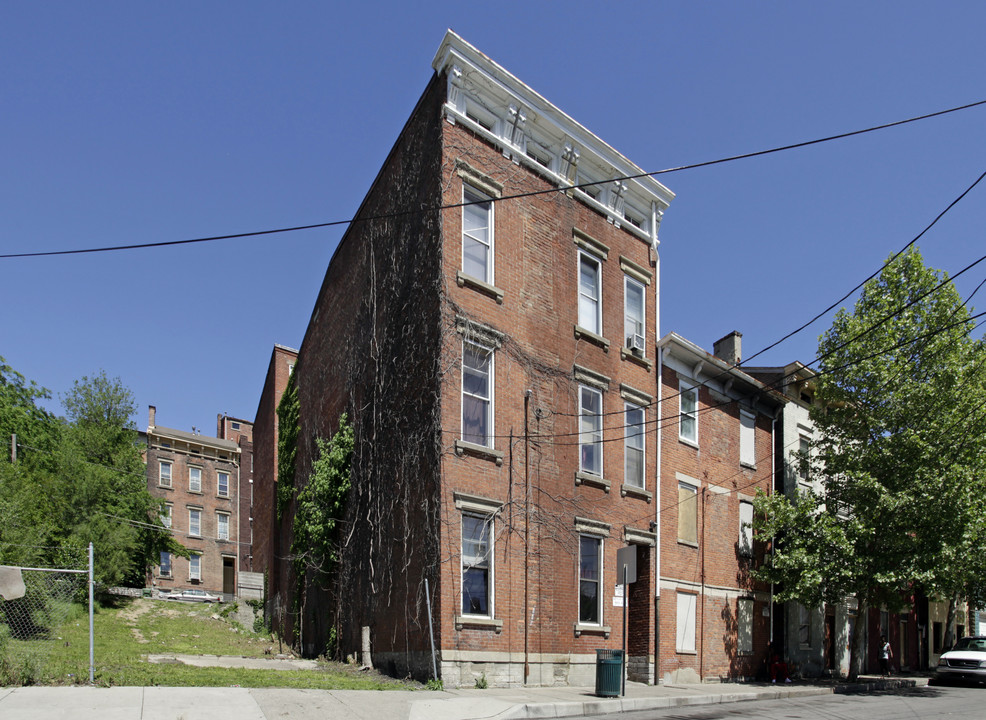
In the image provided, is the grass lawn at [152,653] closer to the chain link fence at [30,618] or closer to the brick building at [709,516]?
the chain link fence at [30,618]

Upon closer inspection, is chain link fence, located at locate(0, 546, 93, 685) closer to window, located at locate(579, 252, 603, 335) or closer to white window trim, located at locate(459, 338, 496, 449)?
white window trim, located at locate(459, 338, 496, 449)

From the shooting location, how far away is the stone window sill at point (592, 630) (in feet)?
58.1

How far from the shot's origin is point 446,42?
17672mm

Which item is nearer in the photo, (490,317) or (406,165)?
(490,317)

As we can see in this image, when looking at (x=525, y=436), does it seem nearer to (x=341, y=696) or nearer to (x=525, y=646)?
(x=525, y=646)

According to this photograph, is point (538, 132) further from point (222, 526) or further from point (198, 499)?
point (222, 526)

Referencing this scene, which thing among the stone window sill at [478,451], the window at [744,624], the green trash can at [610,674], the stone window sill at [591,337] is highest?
the stone window sill at [591,337]

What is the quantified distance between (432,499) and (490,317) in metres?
4.21

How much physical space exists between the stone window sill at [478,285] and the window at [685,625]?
31.4ft

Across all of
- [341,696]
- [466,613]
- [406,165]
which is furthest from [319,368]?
[341,696]

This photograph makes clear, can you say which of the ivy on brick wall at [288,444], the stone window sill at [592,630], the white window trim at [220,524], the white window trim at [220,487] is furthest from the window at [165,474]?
the stone window sill at [592,630]

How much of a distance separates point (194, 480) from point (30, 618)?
152 feet

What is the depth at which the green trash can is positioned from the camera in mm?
15258

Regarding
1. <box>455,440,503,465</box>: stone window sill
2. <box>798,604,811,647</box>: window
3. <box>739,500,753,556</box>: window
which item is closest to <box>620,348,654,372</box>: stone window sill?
<box>455,440,503,465</box>: stone window sill
